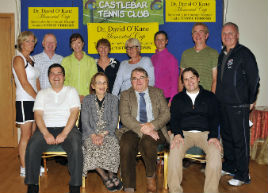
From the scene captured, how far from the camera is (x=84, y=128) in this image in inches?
115

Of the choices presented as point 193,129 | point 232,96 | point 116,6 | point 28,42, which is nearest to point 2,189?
point 28,42

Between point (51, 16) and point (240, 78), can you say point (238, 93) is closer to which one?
point (240, 78)

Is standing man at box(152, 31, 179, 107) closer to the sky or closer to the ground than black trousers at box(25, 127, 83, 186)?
closer to the sky

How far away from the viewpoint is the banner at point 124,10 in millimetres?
4148

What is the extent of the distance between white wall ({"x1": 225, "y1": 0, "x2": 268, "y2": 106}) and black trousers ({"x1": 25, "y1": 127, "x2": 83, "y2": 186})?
322 centimetres

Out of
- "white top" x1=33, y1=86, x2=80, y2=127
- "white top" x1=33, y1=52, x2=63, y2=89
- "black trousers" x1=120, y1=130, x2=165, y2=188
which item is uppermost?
"white top" x1=33, y1=52, x2=63, y2=89

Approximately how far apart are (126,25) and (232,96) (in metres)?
2.11

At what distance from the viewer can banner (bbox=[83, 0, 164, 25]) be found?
4.15 meters

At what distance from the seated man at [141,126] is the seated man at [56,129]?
50 cm

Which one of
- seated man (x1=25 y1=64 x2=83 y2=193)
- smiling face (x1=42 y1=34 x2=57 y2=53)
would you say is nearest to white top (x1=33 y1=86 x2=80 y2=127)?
seated man (x1=25 y1=64 x2=83 y2=193)

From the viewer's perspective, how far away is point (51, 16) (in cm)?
417

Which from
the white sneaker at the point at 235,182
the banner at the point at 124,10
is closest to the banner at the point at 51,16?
the banner at the point at 124,10

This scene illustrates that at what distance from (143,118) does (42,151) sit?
1.16 meters

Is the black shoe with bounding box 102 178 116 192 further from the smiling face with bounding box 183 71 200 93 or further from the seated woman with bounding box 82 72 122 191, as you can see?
the smiling face with bounding box 183 71 200 93
